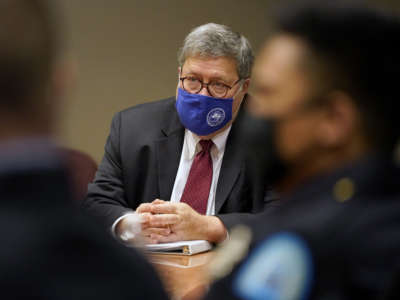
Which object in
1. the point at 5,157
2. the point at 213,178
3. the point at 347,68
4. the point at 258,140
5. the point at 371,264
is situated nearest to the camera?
the point at 5,157

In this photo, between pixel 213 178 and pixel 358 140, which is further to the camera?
pixel 213 178

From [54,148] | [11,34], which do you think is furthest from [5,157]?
[11,34]

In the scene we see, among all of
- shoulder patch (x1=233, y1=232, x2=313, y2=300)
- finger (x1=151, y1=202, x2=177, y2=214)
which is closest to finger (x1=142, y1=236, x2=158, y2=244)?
finger (x1=151, y1=202, x2=177, y2=214)

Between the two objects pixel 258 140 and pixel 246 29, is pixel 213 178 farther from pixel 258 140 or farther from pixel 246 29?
pixel 246 29

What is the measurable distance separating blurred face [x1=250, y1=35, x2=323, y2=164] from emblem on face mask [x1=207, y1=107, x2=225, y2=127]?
1266mm

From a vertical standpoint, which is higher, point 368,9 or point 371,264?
point 368,9

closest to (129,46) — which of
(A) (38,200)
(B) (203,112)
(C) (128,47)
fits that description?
(C) (128,47)

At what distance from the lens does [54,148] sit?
0.75 metres

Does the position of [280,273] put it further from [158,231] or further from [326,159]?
[158,231]

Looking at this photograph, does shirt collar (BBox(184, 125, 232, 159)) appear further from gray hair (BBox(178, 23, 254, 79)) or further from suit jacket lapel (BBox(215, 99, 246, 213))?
→ gray hair (BBox(178, 23, 254, 79))

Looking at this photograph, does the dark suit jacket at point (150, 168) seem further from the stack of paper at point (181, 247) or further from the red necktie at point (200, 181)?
the stack of paper at point (181, 247)

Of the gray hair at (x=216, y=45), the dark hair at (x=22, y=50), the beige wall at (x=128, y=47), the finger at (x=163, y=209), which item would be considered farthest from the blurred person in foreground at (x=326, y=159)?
the beige wall at (x=128, y=47)

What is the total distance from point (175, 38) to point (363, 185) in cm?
344

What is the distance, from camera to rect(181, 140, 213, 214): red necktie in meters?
2.43
